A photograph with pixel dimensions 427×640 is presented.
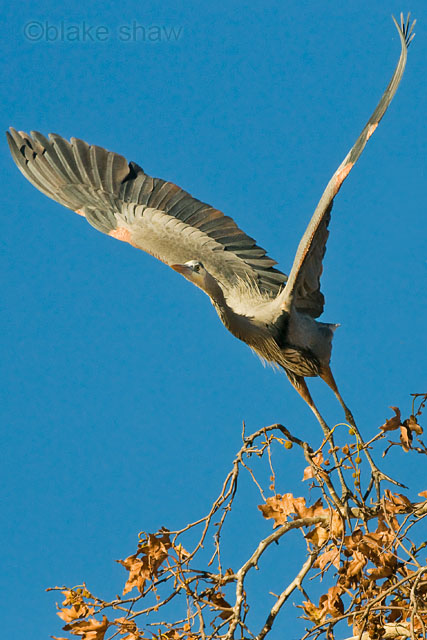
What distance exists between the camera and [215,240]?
806cm

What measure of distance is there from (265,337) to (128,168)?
2183mm

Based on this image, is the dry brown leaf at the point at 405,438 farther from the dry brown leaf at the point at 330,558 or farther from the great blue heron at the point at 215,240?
the great blue heron at the point at 215,240

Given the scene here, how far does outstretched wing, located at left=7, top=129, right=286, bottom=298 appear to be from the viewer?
7.82 metres

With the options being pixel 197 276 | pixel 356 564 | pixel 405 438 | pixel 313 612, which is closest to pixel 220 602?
pixel 313 612

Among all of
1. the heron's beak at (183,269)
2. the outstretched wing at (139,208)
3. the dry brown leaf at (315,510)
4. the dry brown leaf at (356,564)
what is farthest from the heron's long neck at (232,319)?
the dry brown leaf at (356,564)

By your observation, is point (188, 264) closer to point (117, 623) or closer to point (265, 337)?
point (265, 337)

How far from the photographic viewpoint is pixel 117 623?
4172mm

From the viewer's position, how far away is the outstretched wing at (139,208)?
7820mm

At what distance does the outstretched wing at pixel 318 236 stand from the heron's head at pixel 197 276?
516 millimetres

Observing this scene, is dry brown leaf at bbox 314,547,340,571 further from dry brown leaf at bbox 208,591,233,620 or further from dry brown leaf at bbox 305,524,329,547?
dry brown leaf at bbox 208,591,233,620

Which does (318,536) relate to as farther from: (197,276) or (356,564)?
(197,276)

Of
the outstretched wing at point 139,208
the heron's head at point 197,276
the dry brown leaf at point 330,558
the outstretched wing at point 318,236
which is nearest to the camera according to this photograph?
the dry brown leaf at point 330,558

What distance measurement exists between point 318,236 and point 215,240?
1625mm

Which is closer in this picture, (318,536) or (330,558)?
(330,558)
